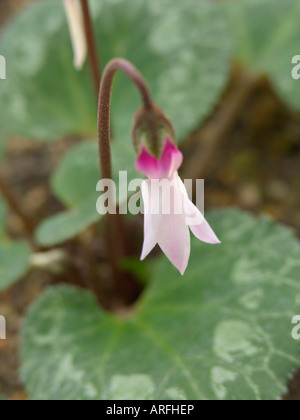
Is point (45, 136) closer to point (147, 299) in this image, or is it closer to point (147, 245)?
point (147, 299)

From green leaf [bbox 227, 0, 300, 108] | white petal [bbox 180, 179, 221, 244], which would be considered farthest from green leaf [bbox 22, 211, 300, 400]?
green leaf [bbox 227, 0, 300, 108]

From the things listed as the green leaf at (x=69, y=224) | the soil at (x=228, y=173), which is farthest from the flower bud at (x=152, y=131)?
the soil at (x=228, y=173)

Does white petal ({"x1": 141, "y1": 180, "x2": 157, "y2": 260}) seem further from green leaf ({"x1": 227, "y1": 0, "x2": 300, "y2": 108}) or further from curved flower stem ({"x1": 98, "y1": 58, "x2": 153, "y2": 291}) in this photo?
green leaf ({"x1": 227, "y1": 0, "x2": 300, "y2": 108})

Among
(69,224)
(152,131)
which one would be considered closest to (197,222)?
(152,131)

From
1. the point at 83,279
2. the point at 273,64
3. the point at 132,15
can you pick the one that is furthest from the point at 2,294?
the point at 273,64

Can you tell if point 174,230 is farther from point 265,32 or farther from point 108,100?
point 265,32

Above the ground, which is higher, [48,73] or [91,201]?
[48,73]
